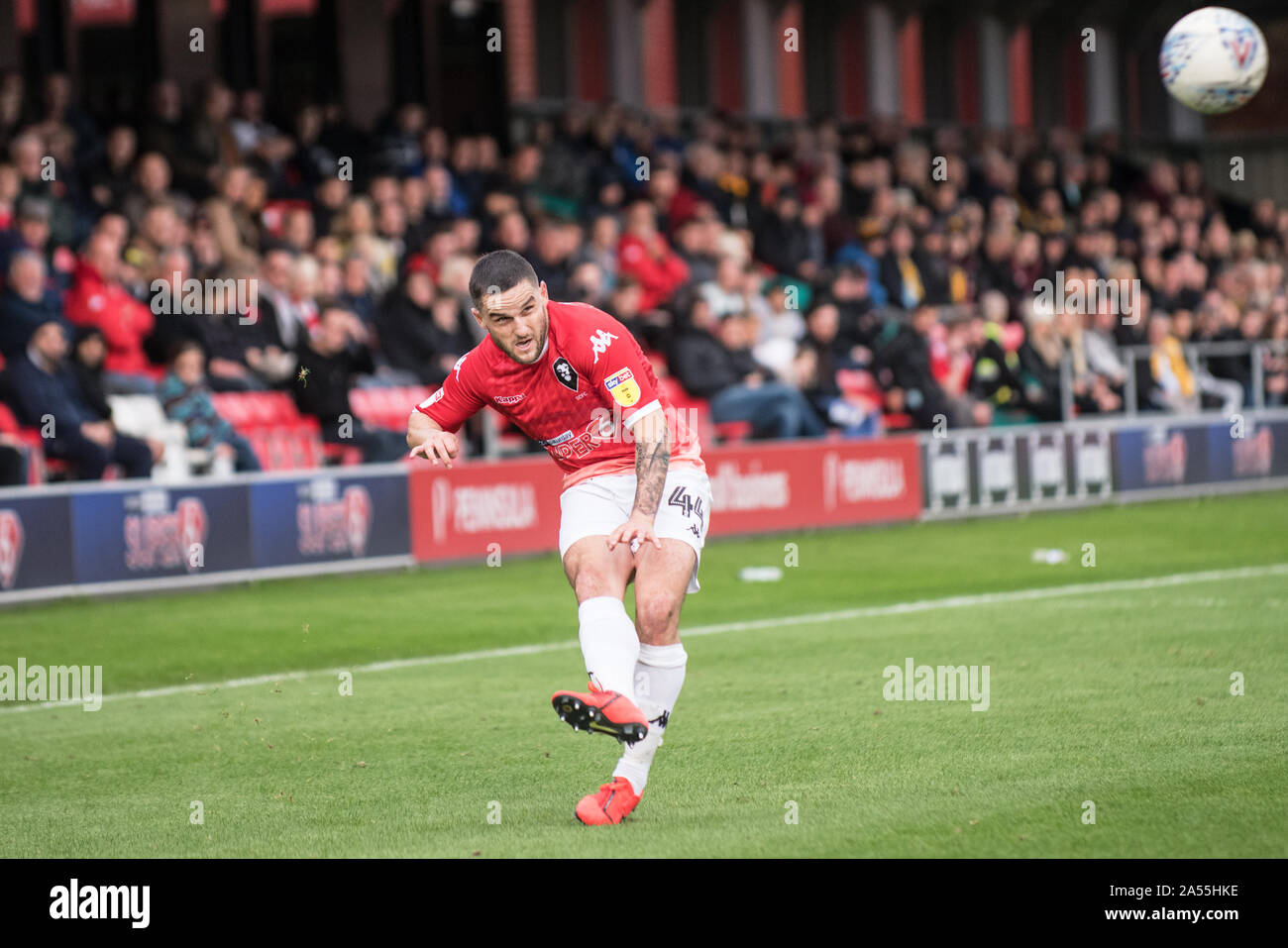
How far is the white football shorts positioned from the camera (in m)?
7.41

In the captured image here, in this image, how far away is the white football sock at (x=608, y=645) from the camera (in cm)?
679

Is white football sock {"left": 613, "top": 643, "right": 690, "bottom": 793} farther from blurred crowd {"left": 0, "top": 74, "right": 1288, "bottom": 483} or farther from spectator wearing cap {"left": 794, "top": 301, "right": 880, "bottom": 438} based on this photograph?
spectator wearing cap {"left": 794, "top": 301, "right": 880, "bottom": 438}

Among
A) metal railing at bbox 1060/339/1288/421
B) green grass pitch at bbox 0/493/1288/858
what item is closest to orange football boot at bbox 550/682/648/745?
green grass pitch at bbox 0/493/1288/858

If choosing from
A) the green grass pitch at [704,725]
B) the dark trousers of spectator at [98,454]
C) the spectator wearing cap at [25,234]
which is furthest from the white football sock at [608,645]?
the spectator wearing cap at [25,234]

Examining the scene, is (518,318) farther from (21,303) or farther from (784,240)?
(784,240)

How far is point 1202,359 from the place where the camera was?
25.2 meters

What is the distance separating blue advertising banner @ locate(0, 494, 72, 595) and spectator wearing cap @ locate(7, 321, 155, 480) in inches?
38.8

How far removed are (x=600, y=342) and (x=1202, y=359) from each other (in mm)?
19570

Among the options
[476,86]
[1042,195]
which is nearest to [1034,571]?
[476,86]

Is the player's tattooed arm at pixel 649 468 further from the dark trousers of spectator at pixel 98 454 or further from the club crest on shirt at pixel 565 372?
the dark trousers of spectator at pixel 98 454

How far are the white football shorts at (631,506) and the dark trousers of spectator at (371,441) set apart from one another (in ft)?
29.5

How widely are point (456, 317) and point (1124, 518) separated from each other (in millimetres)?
7304

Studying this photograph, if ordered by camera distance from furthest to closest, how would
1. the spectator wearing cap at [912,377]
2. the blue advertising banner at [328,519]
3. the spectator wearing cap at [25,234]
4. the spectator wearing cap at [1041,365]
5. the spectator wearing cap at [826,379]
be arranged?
the spectator wearing cap at [1041,365] < the spectator wearing cap at [912,377] < the spectator wearing cap at [826,379] < the spectator wearing cap at [25,234] < the blue advertising banner at [328,519]

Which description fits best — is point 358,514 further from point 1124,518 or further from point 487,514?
point 1124,518
